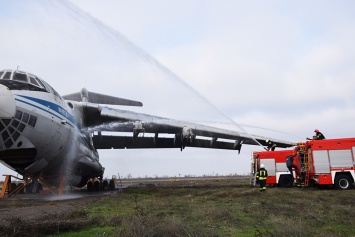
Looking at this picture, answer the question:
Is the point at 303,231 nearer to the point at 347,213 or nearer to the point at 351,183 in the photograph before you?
the point at 347,213

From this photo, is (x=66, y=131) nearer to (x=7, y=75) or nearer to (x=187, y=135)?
(x=7, y=75)

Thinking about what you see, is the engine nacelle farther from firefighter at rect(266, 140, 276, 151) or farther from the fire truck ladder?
the fire truck ladder

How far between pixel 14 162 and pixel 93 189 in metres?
10.1

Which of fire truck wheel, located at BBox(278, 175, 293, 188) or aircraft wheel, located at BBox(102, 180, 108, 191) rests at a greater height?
fire truck wheel, located at BBox(278, 175, 293, 188)

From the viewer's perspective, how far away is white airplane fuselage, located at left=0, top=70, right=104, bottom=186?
1202 cm

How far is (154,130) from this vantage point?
65.7 ft

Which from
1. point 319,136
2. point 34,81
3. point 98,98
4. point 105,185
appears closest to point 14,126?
point 34,81

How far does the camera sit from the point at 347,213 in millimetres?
7762

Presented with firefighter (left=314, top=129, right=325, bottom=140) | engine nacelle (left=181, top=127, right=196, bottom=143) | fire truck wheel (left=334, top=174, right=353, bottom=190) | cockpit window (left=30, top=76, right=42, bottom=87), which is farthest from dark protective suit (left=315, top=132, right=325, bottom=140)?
cockpit window (left=30, top=76, right=42, bottom=87)

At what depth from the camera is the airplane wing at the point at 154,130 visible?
18.7 m

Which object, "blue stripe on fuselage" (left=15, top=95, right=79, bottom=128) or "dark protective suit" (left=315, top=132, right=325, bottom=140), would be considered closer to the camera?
"blue stripe on fuselage" (left=15, top=95, right=79, bottom=128)

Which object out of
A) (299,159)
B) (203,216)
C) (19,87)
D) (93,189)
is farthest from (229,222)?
(93,189)

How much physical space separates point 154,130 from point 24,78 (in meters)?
8.39

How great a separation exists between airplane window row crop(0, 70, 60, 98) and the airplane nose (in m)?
1.30
